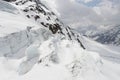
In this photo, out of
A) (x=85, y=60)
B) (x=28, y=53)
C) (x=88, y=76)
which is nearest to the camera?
(x=88, y=76)

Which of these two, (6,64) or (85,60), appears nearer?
(85,60)

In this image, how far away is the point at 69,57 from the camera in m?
25.6

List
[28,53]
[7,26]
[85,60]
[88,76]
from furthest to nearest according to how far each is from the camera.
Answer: [7,26] → [28,53] → [85,60] → [88,76]

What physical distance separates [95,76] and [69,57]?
12.1 feet

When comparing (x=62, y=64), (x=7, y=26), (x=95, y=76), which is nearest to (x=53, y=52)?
(x=62, y=64)

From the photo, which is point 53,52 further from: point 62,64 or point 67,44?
point 67,44

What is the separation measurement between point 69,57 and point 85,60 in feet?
6.21

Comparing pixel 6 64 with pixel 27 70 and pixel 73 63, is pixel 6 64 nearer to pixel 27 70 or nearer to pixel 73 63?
pixel 27 70

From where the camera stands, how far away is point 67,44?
1122 inches

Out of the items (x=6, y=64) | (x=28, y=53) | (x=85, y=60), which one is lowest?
(x=6, y=64)

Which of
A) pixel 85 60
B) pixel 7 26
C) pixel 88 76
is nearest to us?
pixel 88 76

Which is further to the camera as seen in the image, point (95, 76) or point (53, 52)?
point (53, 52)

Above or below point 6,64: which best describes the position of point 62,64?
above

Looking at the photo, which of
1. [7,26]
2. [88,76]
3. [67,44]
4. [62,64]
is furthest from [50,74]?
[7,26]
